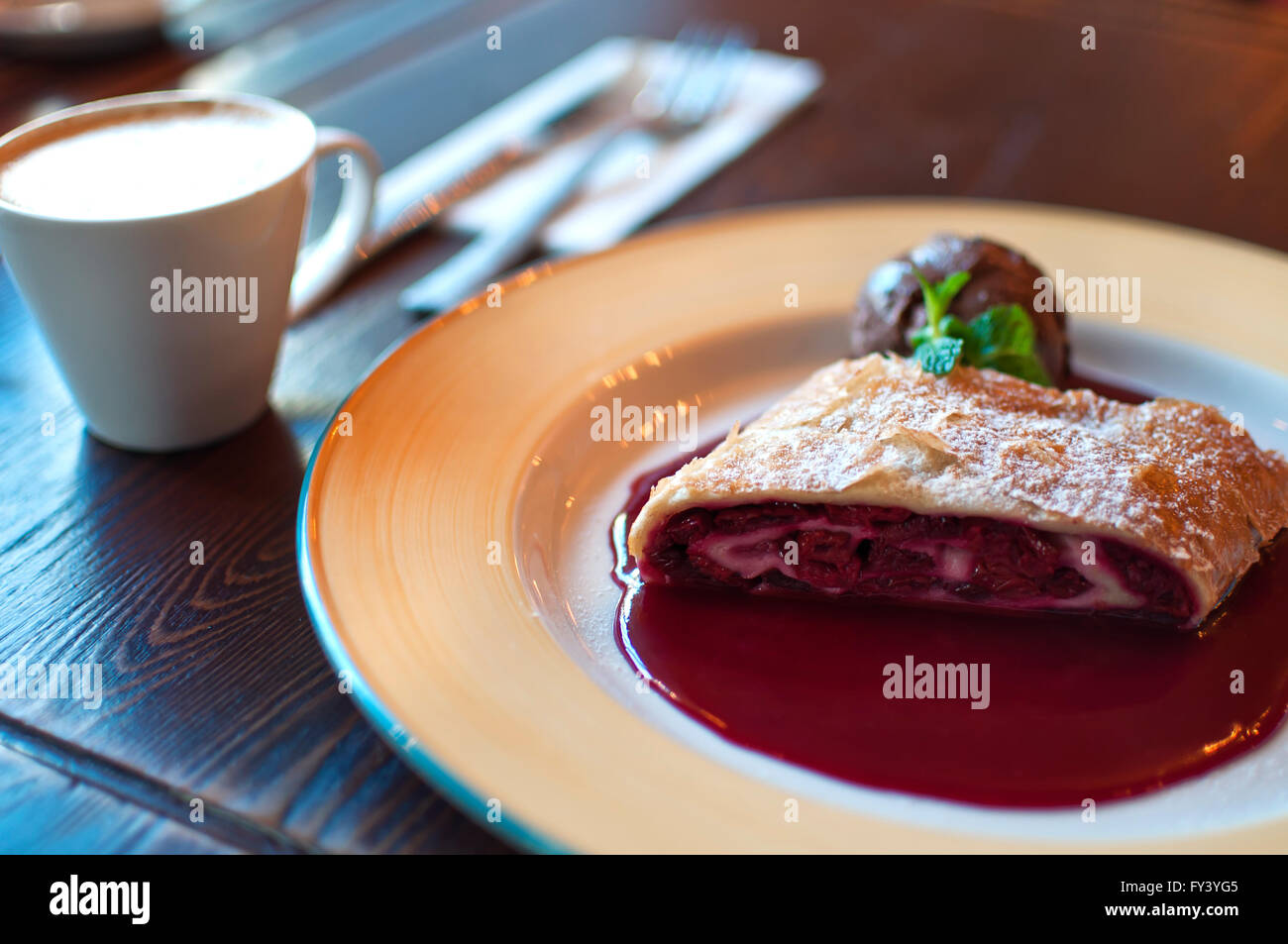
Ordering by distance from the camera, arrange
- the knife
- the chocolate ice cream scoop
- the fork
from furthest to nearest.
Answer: the knife → the fork → the chocolate ice cream scoop

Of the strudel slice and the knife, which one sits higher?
the knife

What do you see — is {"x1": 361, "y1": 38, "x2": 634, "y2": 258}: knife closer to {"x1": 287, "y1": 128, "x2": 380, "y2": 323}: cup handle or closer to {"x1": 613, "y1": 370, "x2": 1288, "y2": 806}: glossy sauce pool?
{"x1": 287, "y1": 128, "x2": 380, "y2": 323}: cup handle

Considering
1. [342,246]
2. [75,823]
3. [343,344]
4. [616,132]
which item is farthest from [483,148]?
[75,823]

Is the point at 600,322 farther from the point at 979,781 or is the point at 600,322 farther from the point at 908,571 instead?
the point at 979,781

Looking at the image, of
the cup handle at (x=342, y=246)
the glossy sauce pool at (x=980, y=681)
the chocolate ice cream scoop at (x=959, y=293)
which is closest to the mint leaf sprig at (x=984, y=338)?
the chocolate ice cream scoop at (x=959, y=293)

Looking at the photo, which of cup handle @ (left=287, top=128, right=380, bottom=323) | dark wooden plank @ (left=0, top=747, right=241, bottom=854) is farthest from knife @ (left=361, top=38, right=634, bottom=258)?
dark wooden plank @ (left=0, top=747, right=241, bottom=854)

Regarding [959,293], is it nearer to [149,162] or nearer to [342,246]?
[342,246]

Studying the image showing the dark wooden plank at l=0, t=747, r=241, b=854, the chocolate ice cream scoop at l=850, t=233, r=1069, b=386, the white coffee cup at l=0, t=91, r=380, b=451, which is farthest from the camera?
the chocolate ice cream scoop at l=850, t=233, r=1069, b=386
